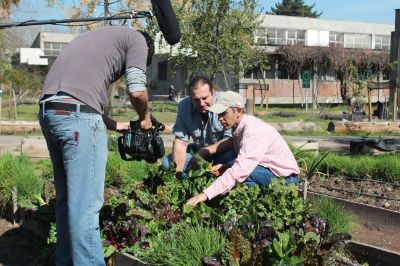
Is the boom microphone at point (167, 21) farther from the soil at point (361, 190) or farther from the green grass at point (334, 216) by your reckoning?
the soil at point (361, 190)

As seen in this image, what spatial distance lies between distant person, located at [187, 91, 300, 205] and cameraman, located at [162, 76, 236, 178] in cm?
51

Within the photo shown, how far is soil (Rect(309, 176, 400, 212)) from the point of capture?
663 centimetres

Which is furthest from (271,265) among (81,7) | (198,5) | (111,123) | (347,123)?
(198,5)

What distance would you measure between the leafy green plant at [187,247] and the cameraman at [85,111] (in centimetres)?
35

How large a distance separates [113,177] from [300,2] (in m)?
69.7

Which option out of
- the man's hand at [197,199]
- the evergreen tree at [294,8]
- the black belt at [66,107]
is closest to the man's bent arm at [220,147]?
the man's hand at [197,199]

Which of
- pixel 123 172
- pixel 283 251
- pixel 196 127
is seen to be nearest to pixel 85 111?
pixel 283 251

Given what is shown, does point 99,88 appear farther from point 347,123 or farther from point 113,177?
point 347,123

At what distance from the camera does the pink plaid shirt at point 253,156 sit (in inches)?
179

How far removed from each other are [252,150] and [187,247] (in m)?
1.42

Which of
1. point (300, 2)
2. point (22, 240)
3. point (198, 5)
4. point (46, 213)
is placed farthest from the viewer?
point (300, 2)

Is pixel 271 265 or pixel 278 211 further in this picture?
pixel 278 211

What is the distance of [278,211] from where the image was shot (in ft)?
13.4

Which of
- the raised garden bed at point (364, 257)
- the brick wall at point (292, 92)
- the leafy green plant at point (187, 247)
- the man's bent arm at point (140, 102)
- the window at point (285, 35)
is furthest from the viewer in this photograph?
the window at point (285, 35)
